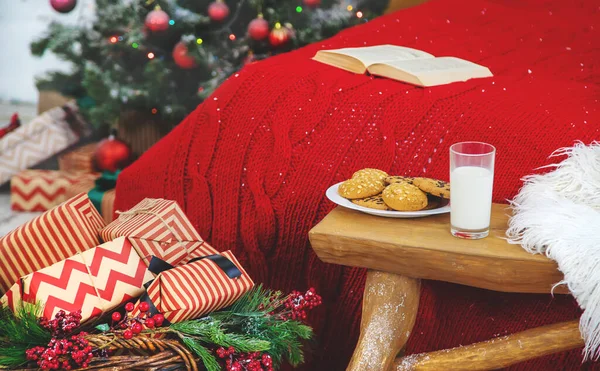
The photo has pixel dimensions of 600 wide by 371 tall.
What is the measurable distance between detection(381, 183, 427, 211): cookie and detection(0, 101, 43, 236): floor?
1.56 metres

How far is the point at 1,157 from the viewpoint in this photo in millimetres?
2434

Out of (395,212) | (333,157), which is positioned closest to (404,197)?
(395,212)

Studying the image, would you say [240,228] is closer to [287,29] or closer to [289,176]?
[289,176]

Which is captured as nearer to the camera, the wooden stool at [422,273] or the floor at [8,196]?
the wooden stool at [422,273]

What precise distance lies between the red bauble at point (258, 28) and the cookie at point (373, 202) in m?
1.63

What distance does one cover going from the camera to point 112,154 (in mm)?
2377

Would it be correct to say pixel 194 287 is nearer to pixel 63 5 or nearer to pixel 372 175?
pixel 372 175

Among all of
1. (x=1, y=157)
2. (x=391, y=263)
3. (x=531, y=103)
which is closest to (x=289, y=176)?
(x=391, y=263)

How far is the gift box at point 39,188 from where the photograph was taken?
2289 mm

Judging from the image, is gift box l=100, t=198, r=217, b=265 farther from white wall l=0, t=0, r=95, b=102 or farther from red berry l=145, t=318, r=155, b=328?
white wall l=0, t=0, r=95, b=102

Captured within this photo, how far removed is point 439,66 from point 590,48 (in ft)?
2.00

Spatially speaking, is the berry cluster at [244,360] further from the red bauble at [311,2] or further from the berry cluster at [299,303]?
the red bauble at [311,2]

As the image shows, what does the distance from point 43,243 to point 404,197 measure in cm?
53

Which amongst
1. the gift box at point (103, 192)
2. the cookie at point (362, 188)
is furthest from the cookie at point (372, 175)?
the gift box at point (103, 192)
